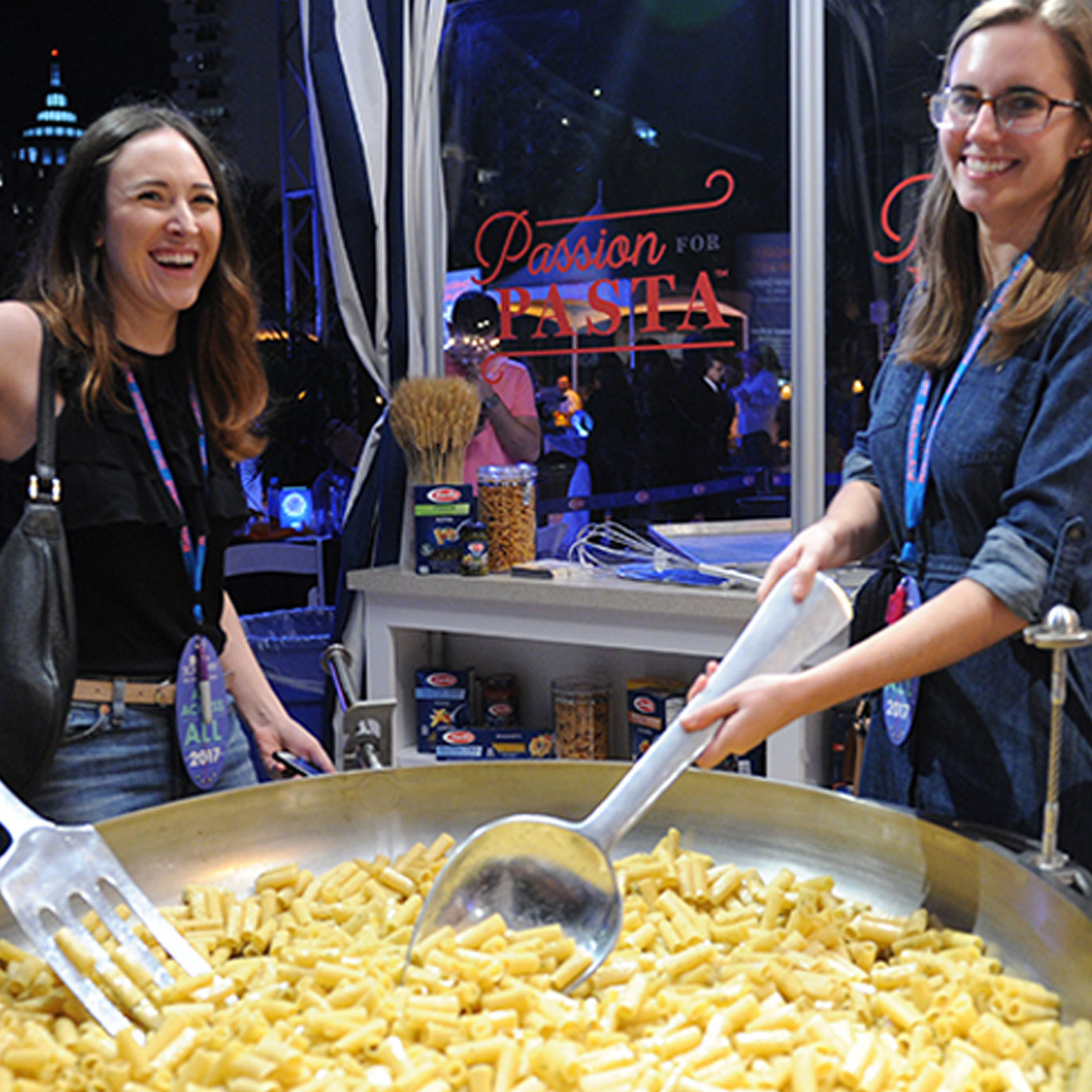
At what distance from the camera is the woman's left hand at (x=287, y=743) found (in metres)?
1.58

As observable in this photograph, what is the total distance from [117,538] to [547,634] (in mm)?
1626

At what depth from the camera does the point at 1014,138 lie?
4.16 feet

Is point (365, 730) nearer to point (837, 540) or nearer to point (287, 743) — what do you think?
point (287, 743)

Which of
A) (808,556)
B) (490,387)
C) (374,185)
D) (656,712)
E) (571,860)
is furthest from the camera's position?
(490,387)

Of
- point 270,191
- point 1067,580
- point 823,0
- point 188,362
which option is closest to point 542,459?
point 823,0

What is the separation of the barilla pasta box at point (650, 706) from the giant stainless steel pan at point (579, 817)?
168 cm

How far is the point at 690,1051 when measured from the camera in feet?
3.13

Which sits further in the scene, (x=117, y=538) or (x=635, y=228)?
(x=635, y=228)

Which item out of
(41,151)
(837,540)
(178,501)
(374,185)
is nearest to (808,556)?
(837,540)

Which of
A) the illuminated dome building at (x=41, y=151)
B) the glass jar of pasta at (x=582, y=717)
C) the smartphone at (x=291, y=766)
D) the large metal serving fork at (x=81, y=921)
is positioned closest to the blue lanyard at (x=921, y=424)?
the smartphone at (x=291, y=766)

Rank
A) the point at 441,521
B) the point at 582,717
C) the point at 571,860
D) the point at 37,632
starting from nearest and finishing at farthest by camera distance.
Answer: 1. the point at 571,860
2. the point at 37,632
3. the point at 582,717
4. the point at 441,521

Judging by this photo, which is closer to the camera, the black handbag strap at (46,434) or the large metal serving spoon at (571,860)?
the large metal serving spoon at (571,860)

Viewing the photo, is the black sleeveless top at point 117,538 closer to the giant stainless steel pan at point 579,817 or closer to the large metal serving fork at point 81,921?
the giant stainless steel pan at point 579,817

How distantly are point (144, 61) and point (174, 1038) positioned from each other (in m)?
6.65
